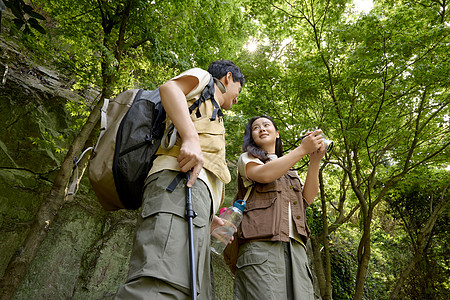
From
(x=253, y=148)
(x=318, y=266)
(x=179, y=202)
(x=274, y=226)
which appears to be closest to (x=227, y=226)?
(x=274, y=226)

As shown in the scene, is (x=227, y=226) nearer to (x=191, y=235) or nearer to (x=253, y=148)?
(x=253, y=148)

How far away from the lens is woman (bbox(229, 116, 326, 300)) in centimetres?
165

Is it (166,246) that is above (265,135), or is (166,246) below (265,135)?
below

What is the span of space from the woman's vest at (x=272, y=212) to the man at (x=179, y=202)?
19.0 inches

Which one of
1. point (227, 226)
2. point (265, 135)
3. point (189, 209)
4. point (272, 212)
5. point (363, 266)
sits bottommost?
point (189, 209)

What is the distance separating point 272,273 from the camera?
1651mm

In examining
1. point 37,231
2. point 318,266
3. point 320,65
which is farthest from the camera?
point 318,266

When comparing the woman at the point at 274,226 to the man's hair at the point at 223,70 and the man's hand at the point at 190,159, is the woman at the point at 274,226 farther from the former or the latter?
the man's hand at the point at 190,159

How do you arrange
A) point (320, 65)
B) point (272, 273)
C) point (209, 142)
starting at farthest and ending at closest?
1. point (320, 65)
2. point (272, 273)
3. point (209, 142)

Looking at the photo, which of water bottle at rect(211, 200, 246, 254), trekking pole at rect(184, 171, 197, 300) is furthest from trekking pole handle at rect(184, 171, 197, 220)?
water bottle at rect(211, 200, 246, 254)

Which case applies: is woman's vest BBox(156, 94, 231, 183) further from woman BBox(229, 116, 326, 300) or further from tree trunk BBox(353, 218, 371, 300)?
tree trunk BBox(353, 218, 371, 300)

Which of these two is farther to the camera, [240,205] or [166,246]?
[240,205]

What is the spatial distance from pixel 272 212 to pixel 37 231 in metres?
2.71

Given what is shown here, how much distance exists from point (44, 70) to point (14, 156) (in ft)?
9.83
